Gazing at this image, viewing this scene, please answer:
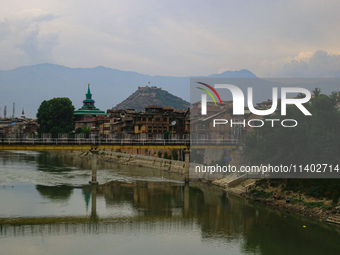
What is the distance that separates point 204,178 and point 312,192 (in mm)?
Result: 19413

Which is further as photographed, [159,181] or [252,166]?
[159,181]

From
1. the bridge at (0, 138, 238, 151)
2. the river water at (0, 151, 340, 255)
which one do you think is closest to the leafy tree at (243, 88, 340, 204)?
the river water at (0, 151, 340, 255)

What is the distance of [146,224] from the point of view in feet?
113

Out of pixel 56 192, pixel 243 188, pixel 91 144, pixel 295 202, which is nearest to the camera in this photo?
pixel 295 202

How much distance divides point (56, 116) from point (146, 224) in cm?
9815

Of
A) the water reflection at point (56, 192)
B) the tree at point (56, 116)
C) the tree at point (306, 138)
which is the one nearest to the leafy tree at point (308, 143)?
the tree at point (306, 138)

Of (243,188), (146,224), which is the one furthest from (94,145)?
(146,224)

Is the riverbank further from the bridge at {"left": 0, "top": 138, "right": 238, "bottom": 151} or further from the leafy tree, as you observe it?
the bridge at {"left": 0, "top": 138, "right": 238, "bottom": 151}

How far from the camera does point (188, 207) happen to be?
137ft

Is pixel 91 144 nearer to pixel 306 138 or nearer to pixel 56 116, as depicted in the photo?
pixel 306 138

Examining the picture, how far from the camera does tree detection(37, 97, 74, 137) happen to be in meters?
127

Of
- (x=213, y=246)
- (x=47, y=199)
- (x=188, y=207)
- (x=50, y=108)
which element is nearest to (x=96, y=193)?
(x=47, y=199)

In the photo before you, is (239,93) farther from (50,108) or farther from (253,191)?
(50,108)

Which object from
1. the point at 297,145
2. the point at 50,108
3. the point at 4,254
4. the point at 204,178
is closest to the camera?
the point at 4,254
